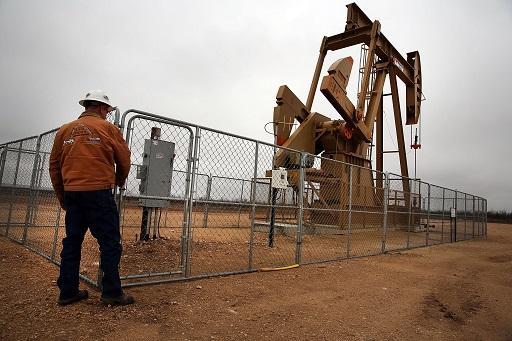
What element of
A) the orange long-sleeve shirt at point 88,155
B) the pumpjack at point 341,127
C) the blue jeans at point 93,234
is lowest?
the blue jeans at point 93,234

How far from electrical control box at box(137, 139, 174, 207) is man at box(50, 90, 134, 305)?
1.19m

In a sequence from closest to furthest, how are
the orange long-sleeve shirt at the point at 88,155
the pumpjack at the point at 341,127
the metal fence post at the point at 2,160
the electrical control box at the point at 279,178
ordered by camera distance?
the orange long-sleeve shirt at the point at 88,155, the electrical control box at the point at 279,178, the metal fence post at the point at 2,160, the pumpjack at the point at 341,127

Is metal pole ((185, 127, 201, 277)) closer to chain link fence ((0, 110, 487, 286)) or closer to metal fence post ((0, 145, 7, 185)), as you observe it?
chain link fence ((0, 110, 487, 286))

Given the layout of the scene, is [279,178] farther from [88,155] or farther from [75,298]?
[75,298]

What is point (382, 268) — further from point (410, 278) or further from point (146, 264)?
point (146, 264)

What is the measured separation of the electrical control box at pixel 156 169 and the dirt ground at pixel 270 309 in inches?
51.8

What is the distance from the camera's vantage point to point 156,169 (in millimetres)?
5480

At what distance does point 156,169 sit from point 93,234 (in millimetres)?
1764

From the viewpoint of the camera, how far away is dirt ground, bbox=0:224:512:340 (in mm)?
3406

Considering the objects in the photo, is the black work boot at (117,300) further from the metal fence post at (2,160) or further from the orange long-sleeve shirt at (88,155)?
the metal fence post at (2,160)

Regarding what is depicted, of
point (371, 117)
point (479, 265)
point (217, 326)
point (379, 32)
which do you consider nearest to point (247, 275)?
point (217, 326)

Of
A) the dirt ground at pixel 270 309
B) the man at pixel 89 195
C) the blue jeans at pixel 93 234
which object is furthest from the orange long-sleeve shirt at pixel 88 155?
the dirt ground at pixel 270 309

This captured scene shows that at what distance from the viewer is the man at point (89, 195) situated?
12.4 ft

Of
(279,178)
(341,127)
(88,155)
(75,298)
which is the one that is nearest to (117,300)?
(75,298)
